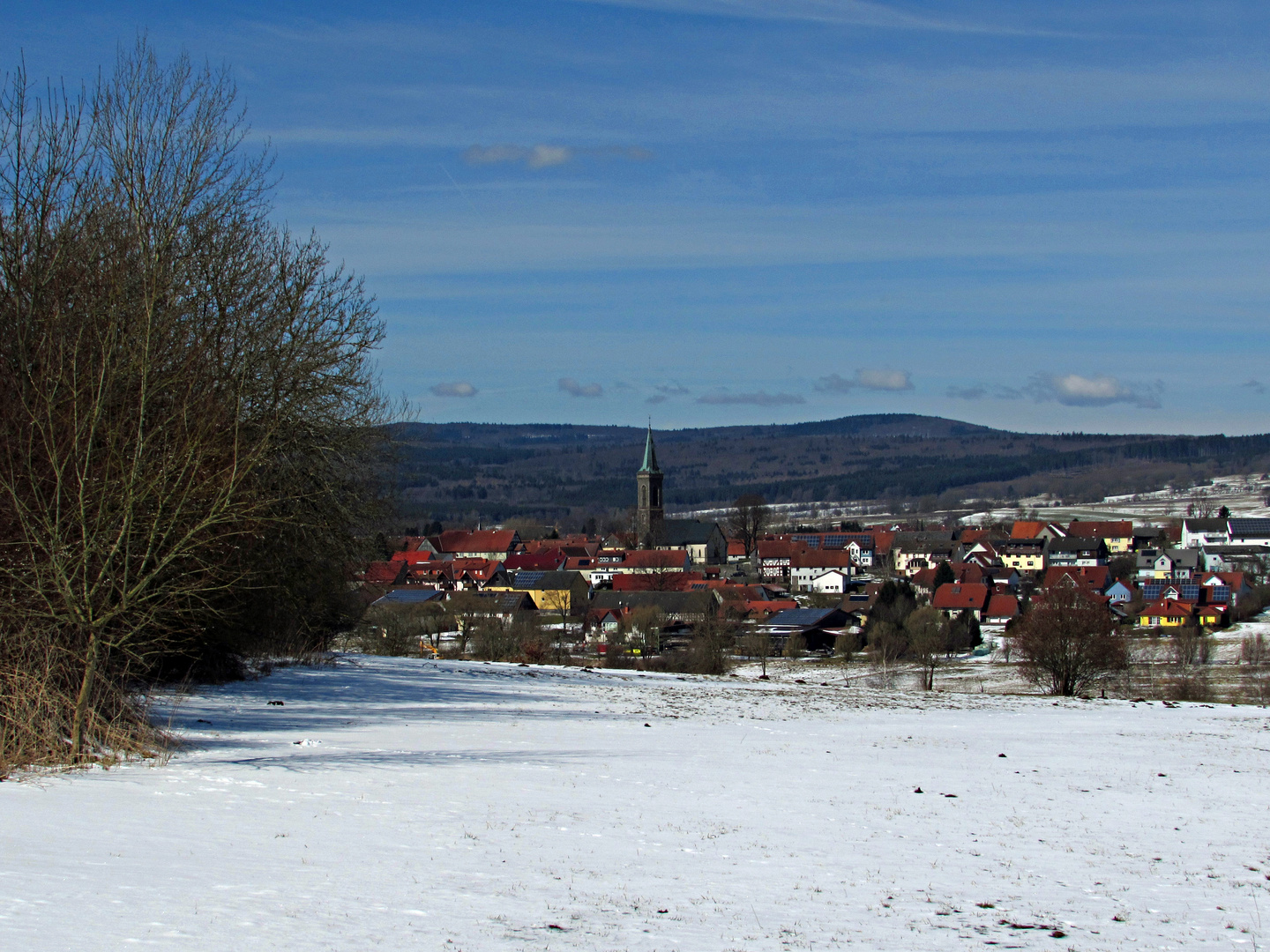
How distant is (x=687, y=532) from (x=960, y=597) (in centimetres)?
7736

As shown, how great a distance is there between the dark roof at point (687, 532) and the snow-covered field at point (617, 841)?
489 ft

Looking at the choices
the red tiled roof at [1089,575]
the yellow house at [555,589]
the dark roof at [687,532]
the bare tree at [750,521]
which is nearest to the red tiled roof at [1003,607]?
the red tiled roof at [1089,575]

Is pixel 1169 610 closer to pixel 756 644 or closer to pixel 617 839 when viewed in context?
pixel 756 644

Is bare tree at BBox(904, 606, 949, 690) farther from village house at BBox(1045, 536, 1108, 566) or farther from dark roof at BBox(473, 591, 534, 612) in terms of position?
village house at BBox(1045, 536, 1108, 566)

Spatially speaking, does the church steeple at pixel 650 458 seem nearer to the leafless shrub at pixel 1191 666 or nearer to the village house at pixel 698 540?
the village house at pixel 698 540

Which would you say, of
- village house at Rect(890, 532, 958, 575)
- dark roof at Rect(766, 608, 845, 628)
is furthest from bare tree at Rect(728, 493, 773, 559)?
dark roof at Rect(766, 608, 845, 628)

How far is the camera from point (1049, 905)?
8.93 m

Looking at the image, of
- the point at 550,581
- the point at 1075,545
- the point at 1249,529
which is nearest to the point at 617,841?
the point at 550,581

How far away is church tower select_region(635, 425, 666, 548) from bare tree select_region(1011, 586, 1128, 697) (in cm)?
13743

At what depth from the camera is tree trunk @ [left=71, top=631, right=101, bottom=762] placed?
1231cm

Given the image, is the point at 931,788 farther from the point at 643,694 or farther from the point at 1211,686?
the point at 1211,686

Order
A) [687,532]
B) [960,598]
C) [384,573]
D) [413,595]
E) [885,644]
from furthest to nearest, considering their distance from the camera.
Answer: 1. [687,532]
2. [960,598]
3. [413,595]
4. [885,644]
5. [384,573]

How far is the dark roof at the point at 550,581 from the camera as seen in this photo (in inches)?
3735

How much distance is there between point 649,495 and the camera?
A: 181625mm
